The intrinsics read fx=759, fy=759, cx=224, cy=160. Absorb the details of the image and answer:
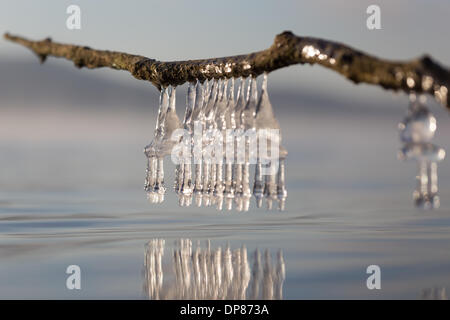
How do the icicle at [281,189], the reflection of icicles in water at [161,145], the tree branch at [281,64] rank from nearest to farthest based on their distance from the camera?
1. the tree branch at [281,64]
2. the icicle at [281,189]
3. the reflection of icicles in water at [161,145]

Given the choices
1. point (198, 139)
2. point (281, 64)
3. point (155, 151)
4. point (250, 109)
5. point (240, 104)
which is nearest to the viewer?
point (281, 64)

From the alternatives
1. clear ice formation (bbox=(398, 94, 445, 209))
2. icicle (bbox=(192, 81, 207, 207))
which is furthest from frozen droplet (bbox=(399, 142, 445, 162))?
icicle (bbox=(192, 81, 207, 207))

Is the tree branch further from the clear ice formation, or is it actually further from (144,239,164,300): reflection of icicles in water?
(144,239,164,300): reflection of icicles in water

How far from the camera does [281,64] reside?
20.5ft

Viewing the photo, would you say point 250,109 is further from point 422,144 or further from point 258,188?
point 422,144

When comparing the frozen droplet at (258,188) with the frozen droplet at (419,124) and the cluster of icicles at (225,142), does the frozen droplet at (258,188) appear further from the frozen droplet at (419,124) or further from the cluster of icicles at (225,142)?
the frozen droplet at (419,124)

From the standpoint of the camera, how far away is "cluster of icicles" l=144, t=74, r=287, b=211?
656 centimetres

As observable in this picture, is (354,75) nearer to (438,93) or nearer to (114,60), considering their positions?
(438,93)

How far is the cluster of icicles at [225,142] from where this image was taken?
258 inches

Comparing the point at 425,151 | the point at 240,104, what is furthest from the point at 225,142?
the point at 425,151

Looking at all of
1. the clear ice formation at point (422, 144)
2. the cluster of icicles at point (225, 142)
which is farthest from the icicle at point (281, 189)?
the clear ice formation at point (422, 144)

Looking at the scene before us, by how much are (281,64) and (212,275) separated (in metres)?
3.86

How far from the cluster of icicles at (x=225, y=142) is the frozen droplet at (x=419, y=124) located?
1672 millimetres

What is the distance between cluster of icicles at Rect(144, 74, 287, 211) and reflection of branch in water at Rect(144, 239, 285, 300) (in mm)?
1186
